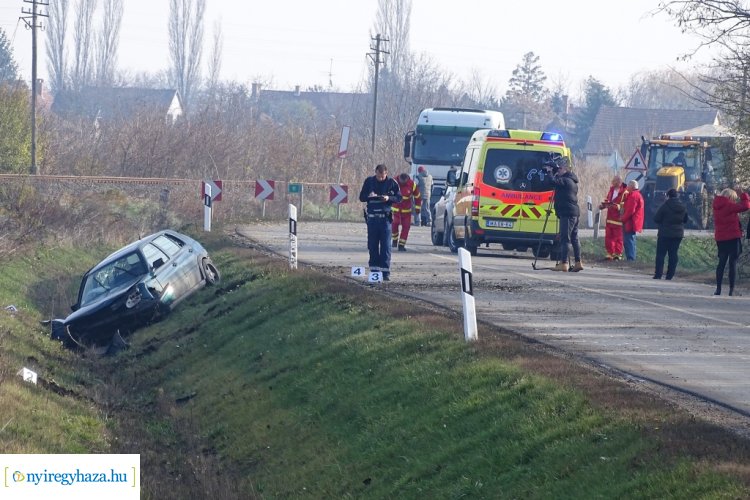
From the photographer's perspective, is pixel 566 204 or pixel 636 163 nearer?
pixel 566 204

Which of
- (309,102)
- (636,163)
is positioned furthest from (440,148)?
(309,102)

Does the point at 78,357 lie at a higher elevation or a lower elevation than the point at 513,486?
lower

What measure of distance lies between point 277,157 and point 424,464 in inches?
1774

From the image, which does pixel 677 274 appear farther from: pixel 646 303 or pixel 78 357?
pixel 78 357

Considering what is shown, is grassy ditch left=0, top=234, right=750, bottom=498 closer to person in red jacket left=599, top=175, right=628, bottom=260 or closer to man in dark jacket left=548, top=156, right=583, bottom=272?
man in dark jacket left=548, top=156, right=583, bottom=272

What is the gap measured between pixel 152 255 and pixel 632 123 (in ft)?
299

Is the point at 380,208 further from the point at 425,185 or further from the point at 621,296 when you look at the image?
the point at 425,185

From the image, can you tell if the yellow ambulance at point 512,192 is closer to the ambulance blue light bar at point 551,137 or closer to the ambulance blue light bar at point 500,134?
the ambulance blue light bar at point 500,134

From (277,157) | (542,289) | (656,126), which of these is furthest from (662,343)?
(656,126)

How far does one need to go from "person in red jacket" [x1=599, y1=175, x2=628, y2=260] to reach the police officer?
27.1ft

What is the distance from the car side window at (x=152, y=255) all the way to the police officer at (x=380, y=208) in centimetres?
391

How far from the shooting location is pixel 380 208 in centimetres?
1988

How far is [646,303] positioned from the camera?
738 inches

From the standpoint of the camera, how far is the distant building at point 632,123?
10656 centimetres
